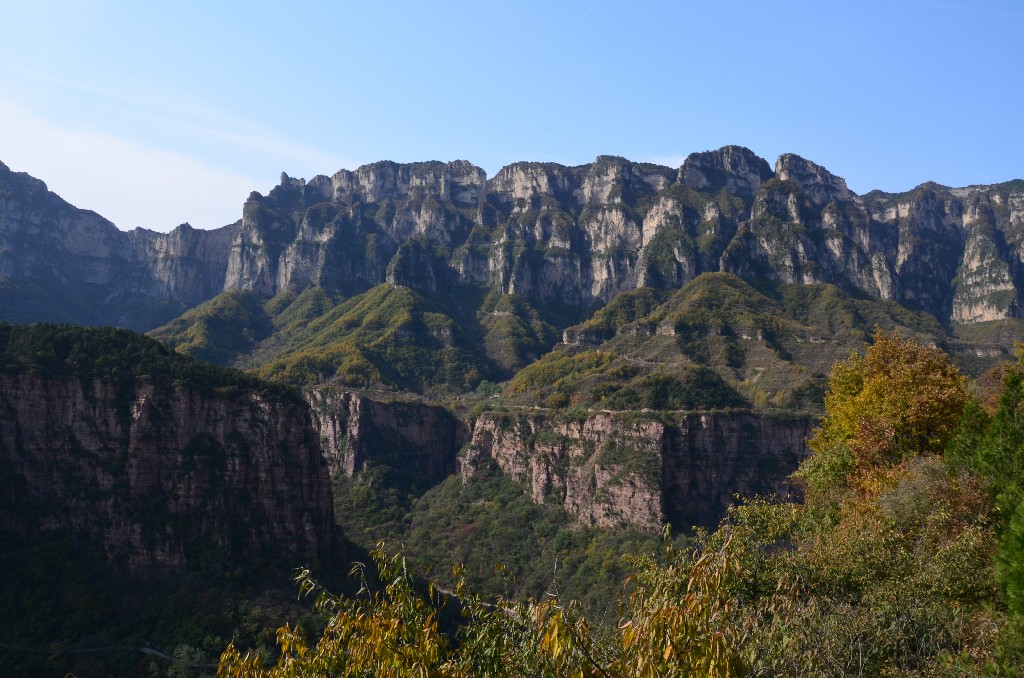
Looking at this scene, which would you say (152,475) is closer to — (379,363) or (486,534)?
(486,534)

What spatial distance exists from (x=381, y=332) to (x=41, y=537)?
141 metres

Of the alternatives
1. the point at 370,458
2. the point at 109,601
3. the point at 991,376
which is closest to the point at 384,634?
the point at 991,376

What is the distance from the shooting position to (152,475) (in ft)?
214

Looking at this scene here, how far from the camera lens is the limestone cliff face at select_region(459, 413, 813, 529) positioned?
101750 millimetres

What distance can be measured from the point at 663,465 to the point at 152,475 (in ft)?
236

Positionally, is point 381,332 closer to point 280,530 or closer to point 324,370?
point 324,370

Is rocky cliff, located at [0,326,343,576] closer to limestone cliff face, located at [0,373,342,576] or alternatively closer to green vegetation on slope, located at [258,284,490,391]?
limestone cliff face, located at [0,373,342,576]

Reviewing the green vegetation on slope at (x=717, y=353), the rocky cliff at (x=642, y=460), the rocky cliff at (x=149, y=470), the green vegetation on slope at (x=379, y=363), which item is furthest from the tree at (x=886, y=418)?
the green vegetation on slope at (x=379, y=363)

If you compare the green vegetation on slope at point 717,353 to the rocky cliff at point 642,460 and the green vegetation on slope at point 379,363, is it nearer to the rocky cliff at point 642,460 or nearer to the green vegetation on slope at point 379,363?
the rocky cliff at point 642,460

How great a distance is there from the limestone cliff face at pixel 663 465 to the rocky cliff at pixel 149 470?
48954 millimetres

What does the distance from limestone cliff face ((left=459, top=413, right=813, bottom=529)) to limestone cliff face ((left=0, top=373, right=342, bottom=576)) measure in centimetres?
4895

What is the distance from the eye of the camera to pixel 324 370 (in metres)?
165

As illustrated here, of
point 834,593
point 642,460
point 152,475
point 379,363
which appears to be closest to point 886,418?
point 834,593

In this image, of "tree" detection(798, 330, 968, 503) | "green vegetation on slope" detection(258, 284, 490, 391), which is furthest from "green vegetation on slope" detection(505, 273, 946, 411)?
"tree" detection(798, 330, 968, 503)
